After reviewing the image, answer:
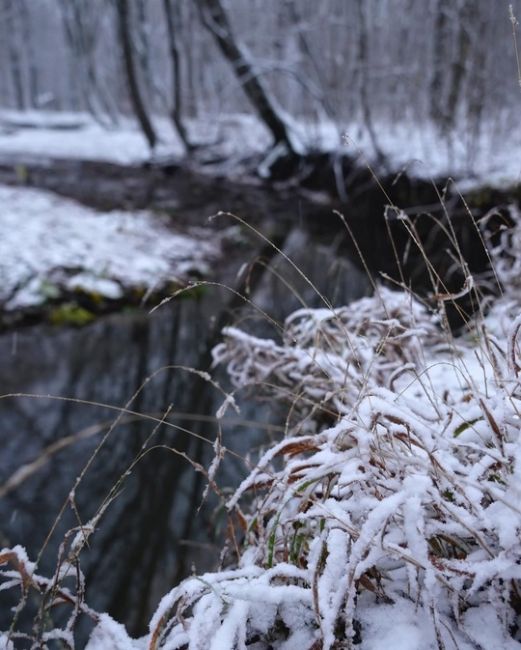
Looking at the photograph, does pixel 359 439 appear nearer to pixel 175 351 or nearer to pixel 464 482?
pixel 464 482

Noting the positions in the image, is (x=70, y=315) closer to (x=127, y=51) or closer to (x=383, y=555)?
(x=383, y=555)

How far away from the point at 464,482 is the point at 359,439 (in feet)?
0.69

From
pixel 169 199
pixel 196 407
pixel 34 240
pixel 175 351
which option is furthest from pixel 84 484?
pixel 169 199

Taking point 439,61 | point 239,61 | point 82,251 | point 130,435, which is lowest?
point 130,435

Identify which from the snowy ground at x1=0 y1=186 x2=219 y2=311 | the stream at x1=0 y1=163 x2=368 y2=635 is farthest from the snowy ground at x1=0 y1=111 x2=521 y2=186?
the snowy ground at x1=0 y1=186 x2=219 y2=311

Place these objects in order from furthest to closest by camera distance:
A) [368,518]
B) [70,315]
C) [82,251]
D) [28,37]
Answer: [28,37] → [82,251] → [70,315] → [368,518]

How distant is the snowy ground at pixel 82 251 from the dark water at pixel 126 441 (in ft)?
1.82

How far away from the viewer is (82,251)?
6.29 metres

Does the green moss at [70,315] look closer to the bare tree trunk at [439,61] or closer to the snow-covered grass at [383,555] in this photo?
the snow-covered grass at [383,555]

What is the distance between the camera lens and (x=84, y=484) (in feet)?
10.2

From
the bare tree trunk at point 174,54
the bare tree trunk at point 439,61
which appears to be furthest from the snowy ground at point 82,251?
the bare tree trunk at point 174,54

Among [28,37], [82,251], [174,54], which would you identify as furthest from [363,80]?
[28,37]

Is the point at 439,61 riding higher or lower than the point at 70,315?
higher

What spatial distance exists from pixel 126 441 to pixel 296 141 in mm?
8807
